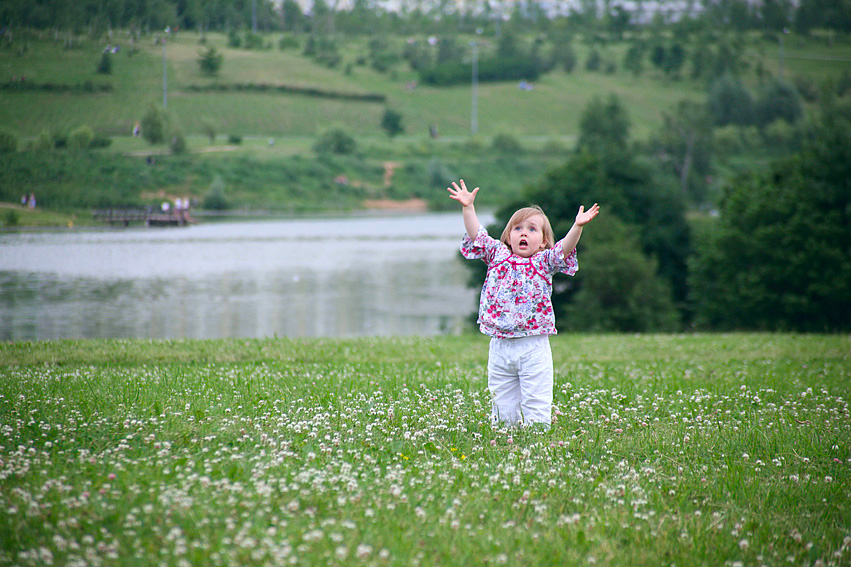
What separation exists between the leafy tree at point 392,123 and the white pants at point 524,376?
60.1 metres

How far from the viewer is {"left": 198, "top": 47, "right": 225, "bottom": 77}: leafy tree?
32.6 metres

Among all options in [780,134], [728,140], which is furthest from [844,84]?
[728,140]

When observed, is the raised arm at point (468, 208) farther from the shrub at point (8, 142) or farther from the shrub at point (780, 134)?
the shrub at point (780, 134)

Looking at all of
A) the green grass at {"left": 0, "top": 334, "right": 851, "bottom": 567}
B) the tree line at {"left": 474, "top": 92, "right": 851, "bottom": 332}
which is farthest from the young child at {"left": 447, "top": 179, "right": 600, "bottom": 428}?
the tree line at {"left": 474, "top": 92, "right": 851, "bottom": 332}

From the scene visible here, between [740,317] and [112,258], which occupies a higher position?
[112,258]

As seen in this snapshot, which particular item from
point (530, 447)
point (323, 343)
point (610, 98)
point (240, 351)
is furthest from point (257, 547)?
point (610, 98)

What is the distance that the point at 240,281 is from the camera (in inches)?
1475

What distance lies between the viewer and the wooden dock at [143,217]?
95.2 ft

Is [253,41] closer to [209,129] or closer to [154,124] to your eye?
[209,129]

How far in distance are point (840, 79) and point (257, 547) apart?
113 metres

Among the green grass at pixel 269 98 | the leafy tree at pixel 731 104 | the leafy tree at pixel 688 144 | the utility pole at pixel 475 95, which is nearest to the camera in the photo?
the green grass at pixel 269 98

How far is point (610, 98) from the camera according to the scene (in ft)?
348

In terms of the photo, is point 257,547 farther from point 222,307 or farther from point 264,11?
point 264,11

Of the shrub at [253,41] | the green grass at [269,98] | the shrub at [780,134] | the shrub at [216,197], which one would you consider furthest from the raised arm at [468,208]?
the shrub at [780,134]
